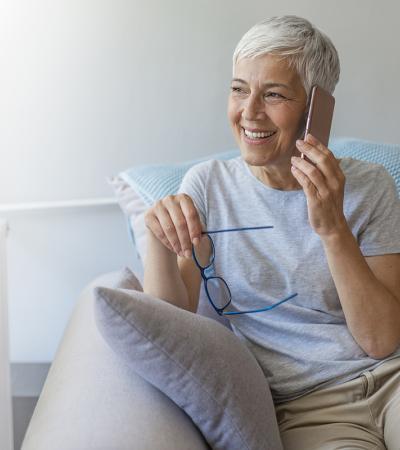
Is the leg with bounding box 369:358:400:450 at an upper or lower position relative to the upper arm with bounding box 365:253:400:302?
lower

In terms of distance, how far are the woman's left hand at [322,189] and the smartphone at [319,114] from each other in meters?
0.03

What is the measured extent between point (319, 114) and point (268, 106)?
100 mm

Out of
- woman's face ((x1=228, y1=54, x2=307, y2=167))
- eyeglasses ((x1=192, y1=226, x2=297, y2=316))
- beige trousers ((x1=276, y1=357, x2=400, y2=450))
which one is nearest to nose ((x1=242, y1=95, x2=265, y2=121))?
woman's face ((x1=228, y1=54, x2=307, y2=167))

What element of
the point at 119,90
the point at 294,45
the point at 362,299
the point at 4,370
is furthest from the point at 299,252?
the point at 119,90

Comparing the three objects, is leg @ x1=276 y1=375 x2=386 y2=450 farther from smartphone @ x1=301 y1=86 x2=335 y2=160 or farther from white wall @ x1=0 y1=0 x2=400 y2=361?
white wall @ x1=0 y1=0 x2=400 y2=361

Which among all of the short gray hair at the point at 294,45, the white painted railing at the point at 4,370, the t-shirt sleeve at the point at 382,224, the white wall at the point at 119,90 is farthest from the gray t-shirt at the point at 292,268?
the white wall at the point at 119,90

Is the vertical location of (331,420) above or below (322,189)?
below

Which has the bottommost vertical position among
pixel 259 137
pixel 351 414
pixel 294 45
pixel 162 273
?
pixel 351 414

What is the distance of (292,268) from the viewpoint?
133 centimetres

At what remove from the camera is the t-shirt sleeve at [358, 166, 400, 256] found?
4.27 feet

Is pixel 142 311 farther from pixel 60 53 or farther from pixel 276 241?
pixel 60 53

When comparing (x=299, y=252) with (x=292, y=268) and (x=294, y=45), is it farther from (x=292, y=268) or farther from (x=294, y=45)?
(x=294, y=45)

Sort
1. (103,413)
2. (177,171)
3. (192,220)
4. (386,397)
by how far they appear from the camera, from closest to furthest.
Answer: (103,413) → (192,220) → (386,397) → (177,171)

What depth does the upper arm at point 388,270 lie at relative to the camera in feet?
4.22
